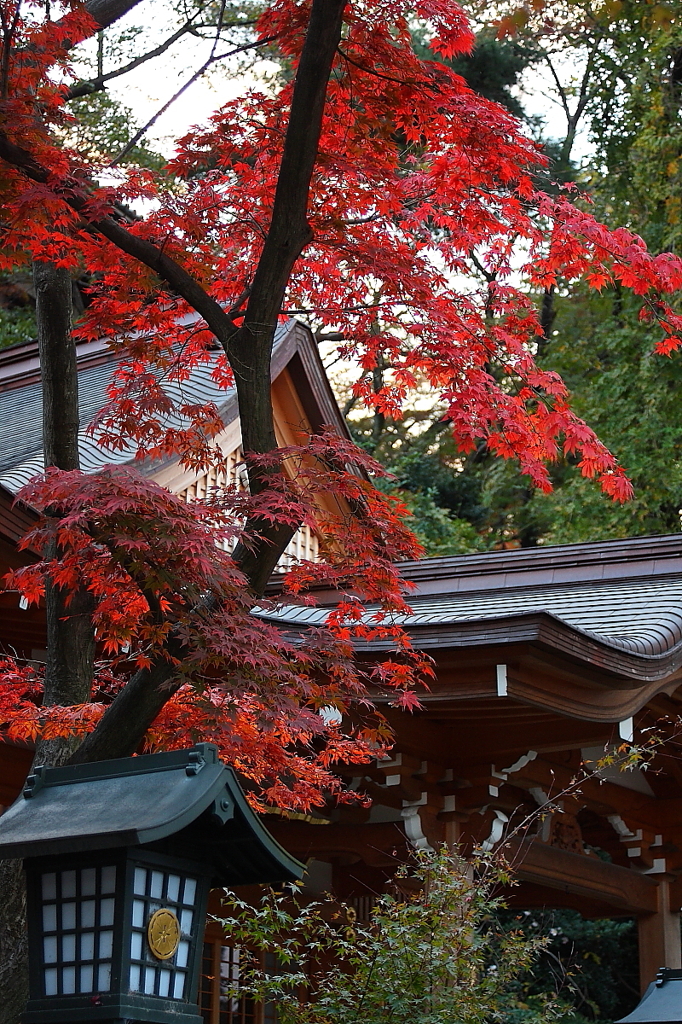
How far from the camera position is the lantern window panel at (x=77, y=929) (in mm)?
2760

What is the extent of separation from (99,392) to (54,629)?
577 cm

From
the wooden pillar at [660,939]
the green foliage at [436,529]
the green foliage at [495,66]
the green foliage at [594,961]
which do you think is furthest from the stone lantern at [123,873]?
the green foliage at [495,66]

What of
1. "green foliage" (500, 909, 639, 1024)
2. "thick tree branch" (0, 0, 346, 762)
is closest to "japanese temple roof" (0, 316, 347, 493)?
"thick tree branch" (0, 0, 346, 762)

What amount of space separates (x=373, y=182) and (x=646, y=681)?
2.85 meters

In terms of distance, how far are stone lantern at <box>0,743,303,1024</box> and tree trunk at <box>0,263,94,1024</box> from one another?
120 centimetres

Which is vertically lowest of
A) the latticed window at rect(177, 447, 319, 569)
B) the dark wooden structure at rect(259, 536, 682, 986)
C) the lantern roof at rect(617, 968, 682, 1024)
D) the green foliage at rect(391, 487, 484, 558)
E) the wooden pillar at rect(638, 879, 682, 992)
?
the lantern roof at rect(617, 968, 682, 1024)

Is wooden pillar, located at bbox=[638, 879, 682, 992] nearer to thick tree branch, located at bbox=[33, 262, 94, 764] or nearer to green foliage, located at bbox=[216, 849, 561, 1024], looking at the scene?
green foliage, located at bbox=[216, 849, 561, 1024]

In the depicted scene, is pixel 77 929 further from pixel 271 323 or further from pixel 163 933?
pixel 271 323

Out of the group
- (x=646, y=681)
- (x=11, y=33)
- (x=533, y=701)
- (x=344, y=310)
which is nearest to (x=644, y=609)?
(x=646, y=681)

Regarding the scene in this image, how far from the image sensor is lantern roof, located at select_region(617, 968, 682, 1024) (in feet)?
15.5

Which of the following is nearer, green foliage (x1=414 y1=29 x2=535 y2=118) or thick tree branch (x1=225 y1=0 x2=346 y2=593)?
thick tree branch (x1=225 y1=0 x2=346 y2=593)

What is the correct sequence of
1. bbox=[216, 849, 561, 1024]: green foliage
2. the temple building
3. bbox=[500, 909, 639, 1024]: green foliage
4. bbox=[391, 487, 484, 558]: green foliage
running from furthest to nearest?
bbox=[391, 487, 484, 558]: green foliage < bbox=[500, 909, 639, 1024]: green foliage < the temple building < bbox=[216, 849, 561, 1024]: green foliage

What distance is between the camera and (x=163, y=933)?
2.81 metres

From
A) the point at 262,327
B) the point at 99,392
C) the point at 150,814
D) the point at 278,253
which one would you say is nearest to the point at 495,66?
the point at 99,392
